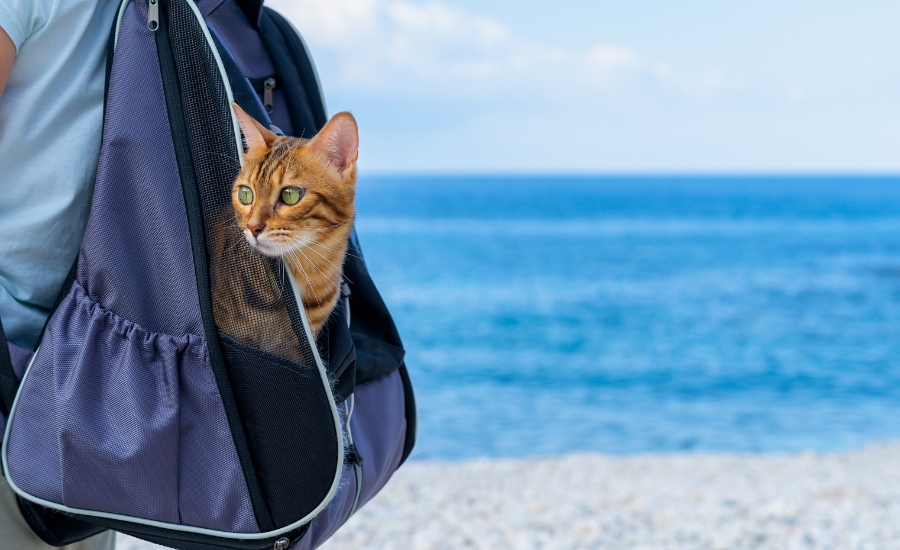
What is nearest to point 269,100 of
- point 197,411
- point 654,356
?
point 197,411

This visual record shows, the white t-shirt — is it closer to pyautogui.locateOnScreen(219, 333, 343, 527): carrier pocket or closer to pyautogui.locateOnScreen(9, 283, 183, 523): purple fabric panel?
pyautogui.locateOnScreen(9, 283, 183, 523): purple fabric panel

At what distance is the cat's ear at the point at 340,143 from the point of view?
136 cm

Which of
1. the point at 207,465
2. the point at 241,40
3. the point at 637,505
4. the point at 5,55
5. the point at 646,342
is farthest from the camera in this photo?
the point at 646,342

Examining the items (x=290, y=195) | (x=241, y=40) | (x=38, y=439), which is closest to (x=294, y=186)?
(x=290, y=195)

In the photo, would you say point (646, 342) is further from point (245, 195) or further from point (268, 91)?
point (245, 195)

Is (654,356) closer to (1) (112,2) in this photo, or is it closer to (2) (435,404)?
(2) (435,404)

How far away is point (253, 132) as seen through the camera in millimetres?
1310

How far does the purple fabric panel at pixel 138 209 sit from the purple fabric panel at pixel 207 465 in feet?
0.33

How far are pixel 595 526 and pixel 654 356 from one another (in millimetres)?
9137

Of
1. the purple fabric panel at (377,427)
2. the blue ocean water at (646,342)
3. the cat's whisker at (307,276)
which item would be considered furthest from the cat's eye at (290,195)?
the blue ocean water at (646,342)

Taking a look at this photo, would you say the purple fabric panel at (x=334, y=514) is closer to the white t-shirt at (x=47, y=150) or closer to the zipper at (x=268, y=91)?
the white t-shirt at (x=47, y=150)

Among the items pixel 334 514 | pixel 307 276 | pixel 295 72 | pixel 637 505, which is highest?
pixel 295 72

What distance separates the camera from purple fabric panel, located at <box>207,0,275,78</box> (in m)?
1.47

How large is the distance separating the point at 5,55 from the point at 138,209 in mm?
297
